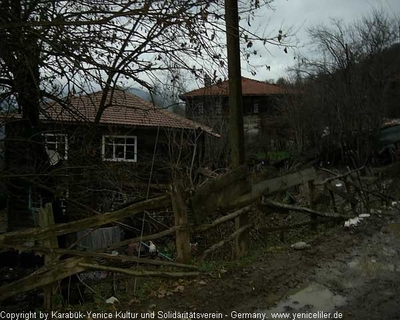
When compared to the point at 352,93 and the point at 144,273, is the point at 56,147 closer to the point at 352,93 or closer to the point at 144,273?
the point at 144,273

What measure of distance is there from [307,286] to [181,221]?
5.23ft

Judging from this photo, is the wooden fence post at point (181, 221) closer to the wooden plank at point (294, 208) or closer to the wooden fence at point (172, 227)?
→ the wooden fence at point (172, 227)

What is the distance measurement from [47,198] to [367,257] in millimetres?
5286

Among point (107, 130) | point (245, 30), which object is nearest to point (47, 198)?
point (107, 130)

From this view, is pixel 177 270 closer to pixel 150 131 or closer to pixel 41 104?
pixel 41 104

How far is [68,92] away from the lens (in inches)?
281

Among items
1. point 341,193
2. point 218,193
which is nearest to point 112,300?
point 218,193

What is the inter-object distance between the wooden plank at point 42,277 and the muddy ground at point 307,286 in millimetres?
624

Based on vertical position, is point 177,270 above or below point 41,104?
below

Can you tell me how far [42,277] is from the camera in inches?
→ 172

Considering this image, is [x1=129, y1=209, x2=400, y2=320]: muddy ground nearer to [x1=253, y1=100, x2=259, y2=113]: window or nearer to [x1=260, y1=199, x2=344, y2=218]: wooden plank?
[x1=260, y1=199, x2=344, y2=218]: wooden plank

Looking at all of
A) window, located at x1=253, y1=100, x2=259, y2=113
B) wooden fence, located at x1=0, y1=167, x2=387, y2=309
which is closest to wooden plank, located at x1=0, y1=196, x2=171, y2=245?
wooden fence, located at x1=0, y1=167, x2=387, y2=309

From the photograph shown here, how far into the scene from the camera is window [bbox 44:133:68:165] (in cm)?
753

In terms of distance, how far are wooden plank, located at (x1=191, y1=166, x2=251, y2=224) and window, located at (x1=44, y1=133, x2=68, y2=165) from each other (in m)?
2.91
